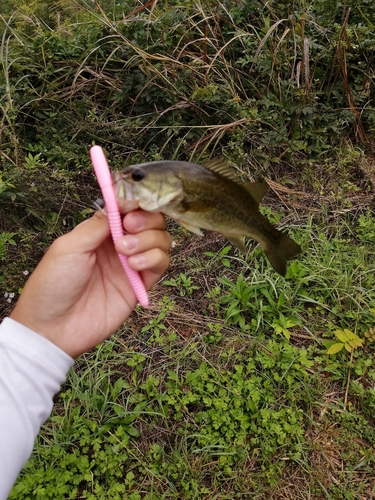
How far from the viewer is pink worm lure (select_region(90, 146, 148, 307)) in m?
1.22

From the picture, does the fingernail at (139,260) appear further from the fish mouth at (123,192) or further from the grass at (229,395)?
the grass at (229,395)

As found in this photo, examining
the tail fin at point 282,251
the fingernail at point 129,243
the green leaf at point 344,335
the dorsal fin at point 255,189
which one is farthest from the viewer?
the green leaf at point 344,335

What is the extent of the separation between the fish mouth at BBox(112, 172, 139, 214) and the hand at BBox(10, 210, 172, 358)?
0.24ft

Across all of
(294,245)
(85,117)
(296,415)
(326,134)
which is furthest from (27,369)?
(326,134)

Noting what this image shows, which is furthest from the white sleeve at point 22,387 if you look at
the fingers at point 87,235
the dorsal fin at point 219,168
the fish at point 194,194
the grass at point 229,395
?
the grass at point 229,395

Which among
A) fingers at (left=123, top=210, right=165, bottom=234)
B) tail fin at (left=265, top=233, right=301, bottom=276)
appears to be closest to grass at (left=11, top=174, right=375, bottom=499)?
tail fin at (left=265, top=233, right=301, bottom=276)

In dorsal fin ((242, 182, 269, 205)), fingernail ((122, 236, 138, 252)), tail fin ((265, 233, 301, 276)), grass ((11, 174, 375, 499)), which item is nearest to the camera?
fingernail ((122, 236, 138, 252))

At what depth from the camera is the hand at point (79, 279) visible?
1452mm

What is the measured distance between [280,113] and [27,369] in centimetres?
337

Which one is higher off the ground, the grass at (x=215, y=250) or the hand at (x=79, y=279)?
the hand at (x=79, y=279)

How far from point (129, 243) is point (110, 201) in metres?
0.18

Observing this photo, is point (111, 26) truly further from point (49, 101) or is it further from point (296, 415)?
point (296, 415)

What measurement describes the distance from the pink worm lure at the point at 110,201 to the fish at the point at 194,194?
39mm

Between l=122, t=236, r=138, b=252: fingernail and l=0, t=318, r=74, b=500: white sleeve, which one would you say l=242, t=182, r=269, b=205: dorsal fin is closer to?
l=122, t=236, r=138, b=252: fingernail
